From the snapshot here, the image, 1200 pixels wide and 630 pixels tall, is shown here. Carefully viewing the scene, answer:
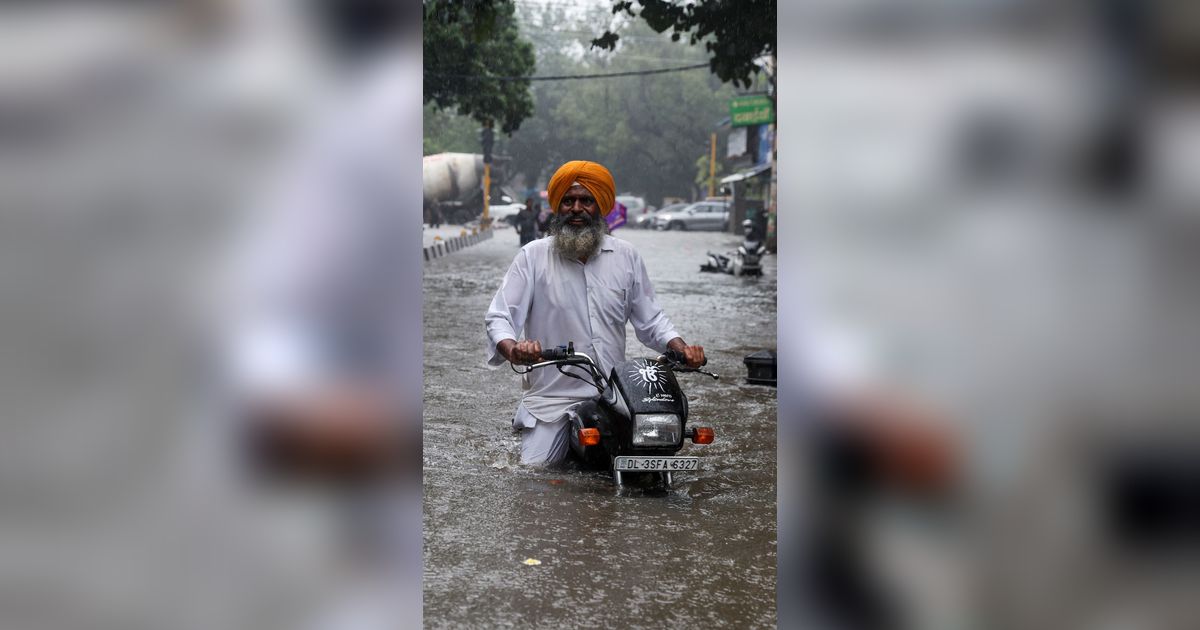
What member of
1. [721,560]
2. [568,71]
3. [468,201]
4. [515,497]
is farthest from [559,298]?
[568,71]

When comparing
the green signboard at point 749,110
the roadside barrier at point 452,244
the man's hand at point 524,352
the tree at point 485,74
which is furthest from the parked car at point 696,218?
the man's hand at point 524,352

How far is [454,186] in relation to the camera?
4578 centimetres

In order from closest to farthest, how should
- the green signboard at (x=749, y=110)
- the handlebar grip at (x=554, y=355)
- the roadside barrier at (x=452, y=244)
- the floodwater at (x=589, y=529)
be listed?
the floodwater at (x=589, y=529)
the handlebar grip at (x=554, y=355)
the roadside barrier at (x=452, y=244)
the green signboard at (x=749, y=110)

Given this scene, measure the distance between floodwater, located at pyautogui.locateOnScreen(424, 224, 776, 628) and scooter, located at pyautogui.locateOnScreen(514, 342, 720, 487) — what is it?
0.22 meters

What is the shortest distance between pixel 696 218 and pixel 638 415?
4085cm

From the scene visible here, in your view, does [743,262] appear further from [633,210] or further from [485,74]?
[633,210]

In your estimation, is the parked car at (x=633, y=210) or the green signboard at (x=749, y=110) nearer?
the green signboard at (x=749, y=110)

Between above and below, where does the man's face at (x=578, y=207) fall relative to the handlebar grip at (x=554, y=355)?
above

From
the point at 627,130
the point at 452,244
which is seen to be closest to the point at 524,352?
the point at 452,244

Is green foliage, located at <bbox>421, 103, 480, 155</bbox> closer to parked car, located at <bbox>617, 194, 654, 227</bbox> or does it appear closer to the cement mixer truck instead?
the cement mixer truck

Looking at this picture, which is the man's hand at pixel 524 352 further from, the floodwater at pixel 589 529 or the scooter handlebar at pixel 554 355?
the floodwater at pixel 589 529

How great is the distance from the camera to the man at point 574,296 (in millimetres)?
5496
